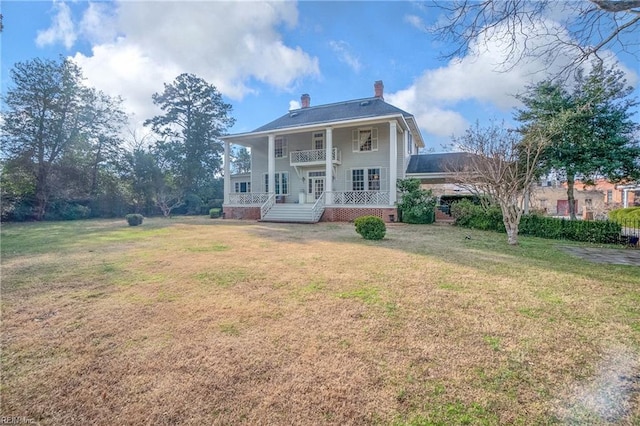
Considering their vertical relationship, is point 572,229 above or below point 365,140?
below

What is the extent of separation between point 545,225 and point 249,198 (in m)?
16.0

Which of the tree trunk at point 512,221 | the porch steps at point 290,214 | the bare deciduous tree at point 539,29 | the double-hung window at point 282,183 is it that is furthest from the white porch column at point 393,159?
the bare deciduous tree at point 539,29

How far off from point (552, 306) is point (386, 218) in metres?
12.4

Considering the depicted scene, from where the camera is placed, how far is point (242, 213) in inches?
768

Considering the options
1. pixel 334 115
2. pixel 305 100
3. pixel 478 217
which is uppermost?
pixel 305 100

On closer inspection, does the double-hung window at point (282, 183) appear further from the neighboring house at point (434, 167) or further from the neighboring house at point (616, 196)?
the neighboring house at point (616, 196)

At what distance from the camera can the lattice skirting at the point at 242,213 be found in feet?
62.3

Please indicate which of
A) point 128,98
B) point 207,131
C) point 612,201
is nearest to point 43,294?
point 128,98

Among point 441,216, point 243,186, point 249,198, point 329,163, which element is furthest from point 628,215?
point 243,186

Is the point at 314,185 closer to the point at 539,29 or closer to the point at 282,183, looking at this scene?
the point at 282,183

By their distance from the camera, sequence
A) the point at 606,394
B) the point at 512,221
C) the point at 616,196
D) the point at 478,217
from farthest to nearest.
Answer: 1. the point at 616,196
2. the point at 478,217
3. the point at 512,221
4. the point at 606,394

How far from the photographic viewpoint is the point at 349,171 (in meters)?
19.5

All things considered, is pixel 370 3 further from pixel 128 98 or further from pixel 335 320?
pixel 128 98

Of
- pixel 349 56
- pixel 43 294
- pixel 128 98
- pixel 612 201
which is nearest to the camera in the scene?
pixel 43 294
